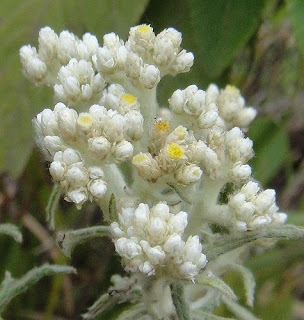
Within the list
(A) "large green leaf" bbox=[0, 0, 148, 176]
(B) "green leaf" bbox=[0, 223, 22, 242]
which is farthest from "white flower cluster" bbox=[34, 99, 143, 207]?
(A) "large green leaf" bbox=[0, 0, 148, 176]

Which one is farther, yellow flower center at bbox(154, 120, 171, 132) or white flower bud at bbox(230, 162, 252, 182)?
white flower bud at bbox(230, 162, 252, 182)

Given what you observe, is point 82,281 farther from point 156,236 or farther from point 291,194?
point 156,236

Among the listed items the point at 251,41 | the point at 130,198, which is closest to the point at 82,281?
the point at 251,41

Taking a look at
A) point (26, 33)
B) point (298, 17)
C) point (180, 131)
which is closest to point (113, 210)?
point (180, 131)

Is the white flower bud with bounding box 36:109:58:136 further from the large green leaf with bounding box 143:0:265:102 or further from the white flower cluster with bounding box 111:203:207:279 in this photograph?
the large green leaf with bounding box 143:0:265:102

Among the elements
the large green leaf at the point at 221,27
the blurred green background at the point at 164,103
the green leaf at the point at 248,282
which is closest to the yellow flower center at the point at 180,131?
the green leaf at the point at 248,282

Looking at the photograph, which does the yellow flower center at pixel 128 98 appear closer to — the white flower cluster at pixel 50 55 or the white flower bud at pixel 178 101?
the white flower bud at pixel 178 101
